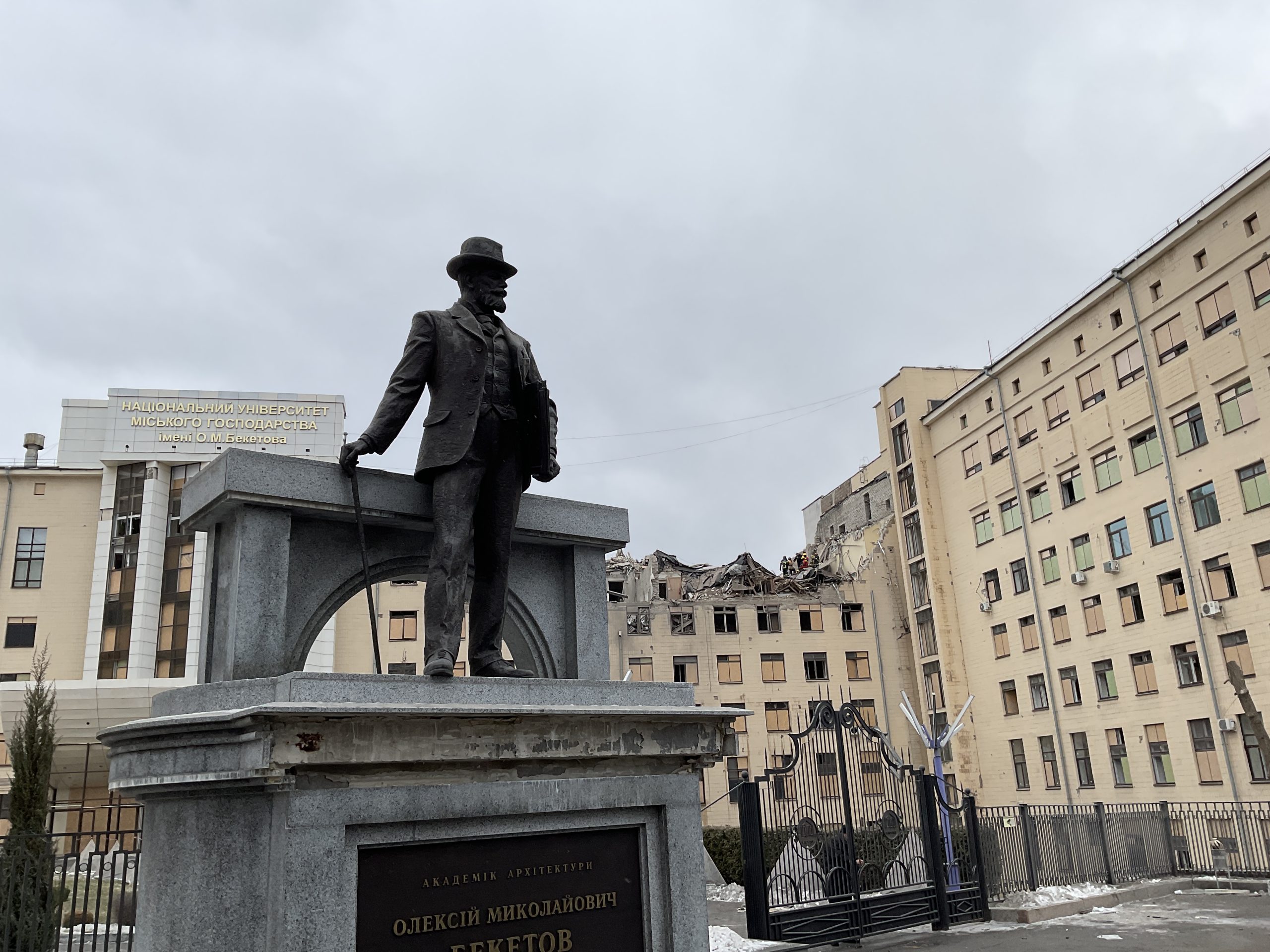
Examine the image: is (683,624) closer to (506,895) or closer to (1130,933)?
(1130,933)

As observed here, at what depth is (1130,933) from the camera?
15.5 meters

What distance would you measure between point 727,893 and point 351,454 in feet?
79.6

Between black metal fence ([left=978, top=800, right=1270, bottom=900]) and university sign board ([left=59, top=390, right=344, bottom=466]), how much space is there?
35.0 m

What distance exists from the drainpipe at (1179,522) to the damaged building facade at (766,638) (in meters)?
15.8

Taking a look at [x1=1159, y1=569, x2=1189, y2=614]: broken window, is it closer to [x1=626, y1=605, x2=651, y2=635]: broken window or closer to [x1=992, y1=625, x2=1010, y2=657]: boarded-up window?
[x1=992, y1=625, x2=1010, y2=657]: boarded-up window

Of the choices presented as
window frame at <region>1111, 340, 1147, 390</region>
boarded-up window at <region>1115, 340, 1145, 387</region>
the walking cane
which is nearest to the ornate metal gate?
the walking cane

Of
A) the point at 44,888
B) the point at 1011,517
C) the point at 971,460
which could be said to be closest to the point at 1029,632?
the point at 1011,517

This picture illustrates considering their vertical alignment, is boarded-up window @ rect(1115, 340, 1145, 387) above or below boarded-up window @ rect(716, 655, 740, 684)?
above

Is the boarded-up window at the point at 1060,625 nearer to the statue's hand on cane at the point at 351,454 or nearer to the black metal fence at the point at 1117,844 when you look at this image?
the black metal fence at the point at 1117,844

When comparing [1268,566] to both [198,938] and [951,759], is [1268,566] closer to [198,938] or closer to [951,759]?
[951,759]

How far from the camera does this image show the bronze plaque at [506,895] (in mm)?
4609

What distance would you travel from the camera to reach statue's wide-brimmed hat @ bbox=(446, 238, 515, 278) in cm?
601

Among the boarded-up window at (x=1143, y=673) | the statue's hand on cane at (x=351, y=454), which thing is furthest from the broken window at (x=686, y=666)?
the statue's hand on cane at (x=351, y=454)

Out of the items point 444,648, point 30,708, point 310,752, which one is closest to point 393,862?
point 310,752
